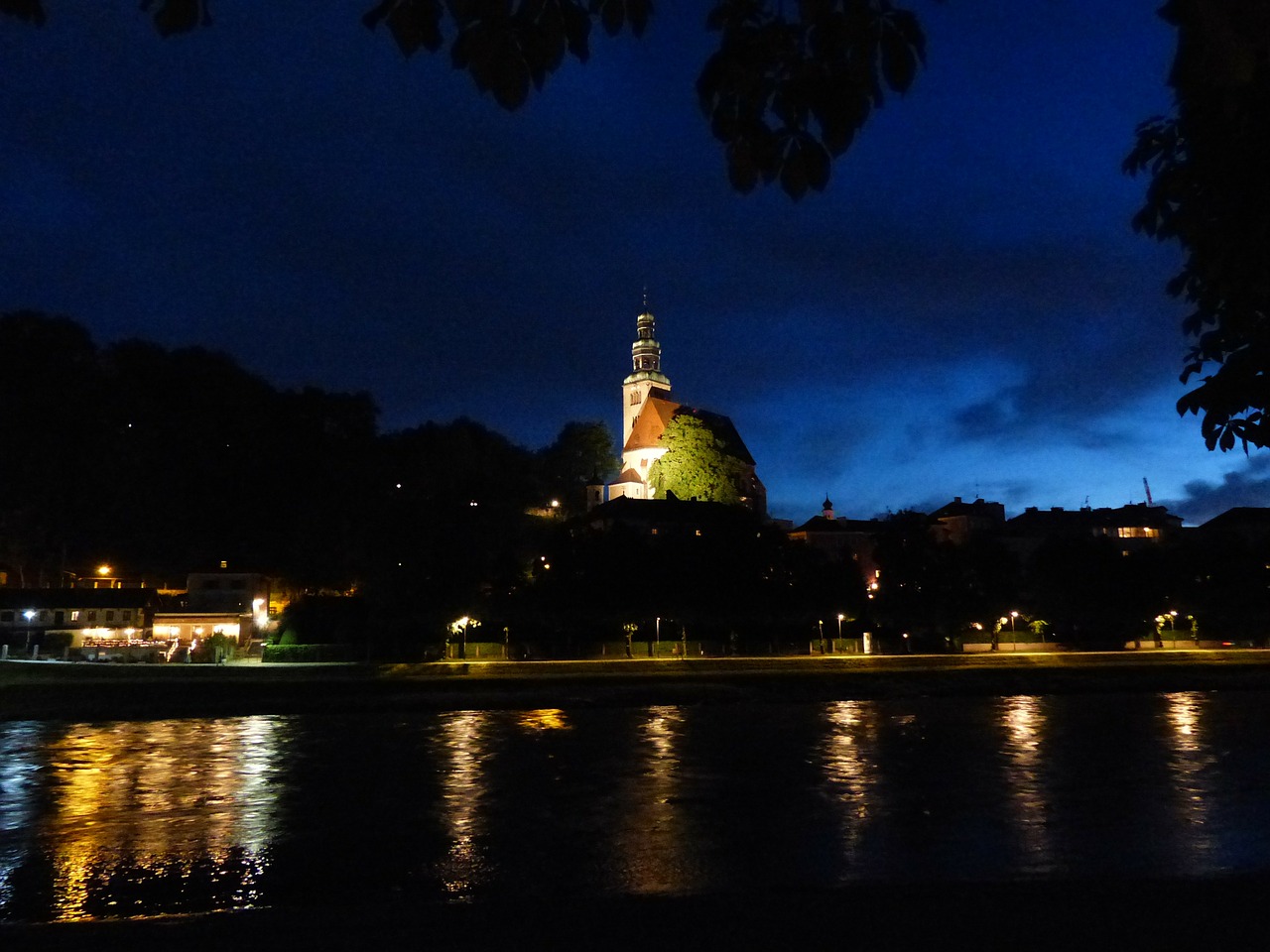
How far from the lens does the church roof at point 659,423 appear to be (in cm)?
9225

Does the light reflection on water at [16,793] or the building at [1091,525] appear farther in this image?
the building at [1091,525]

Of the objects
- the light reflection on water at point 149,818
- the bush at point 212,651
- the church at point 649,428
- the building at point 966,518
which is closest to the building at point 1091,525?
the building at point 966,518

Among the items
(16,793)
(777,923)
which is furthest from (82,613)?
(777,923)

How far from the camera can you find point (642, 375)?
110m

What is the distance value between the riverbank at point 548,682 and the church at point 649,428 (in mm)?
34189

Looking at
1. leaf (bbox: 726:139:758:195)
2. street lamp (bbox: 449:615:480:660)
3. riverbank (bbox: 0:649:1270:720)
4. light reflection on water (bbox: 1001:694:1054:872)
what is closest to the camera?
leaf (bbox: 726:139:758:195)

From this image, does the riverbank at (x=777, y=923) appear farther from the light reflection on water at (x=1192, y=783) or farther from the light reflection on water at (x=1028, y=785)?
the light reflection on water at (x=1192, y=783)

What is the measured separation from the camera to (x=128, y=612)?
55.3 m

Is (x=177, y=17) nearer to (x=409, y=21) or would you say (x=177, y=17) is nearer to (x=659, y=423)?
(x=409, y=21)

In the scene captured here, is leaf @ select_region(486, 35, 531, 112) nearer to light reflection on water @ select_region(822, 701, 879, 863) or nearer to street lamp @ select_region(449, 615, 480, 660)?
light reflection on water @ select_region(822, 701, 879, 863)

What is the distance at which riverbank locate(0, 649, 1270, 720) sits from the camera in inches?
1328

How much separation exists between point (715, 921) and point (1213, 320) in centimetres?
477

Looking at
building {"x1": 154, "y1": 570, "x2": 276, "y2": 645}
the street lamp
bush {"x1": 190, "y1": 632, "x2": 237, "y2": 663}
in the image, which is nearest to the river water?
bush {"x1": 190, "y1": 632, "x2": 237, "y2": 663}

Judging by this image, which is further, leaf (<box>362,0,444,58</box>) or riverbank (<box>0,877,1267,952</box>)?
riverbank (<box>0,877,1267,952</box>)
